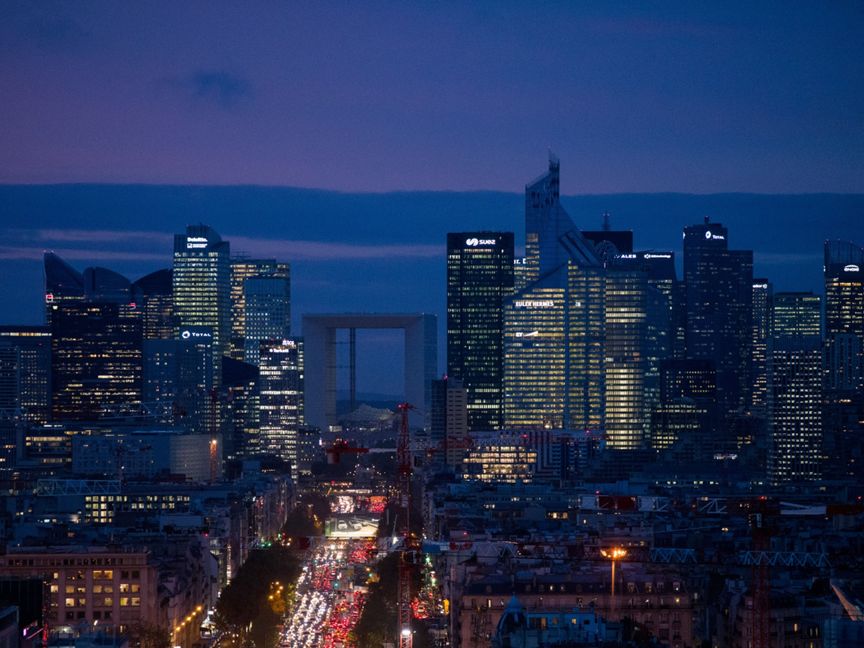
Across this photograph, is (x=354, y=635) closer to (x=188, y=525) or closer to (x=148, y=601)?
(x=148, y=601)

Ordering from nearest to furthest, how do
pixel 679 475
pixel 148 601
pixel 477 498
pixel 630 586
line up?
pixel 630 586 < pixel 148 601 < pixel 477 498 < pixel 679 475

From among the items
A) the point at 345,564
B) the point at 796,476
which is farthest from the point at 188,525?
the point at 796,476

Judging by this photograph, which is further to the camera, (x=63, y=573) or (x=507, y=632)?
(x=63, y=573)

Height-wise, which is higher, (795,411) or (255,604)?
(795,411)

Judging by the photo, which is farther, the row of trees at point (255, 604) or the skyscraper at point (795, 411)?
the skyscraper at point (795, 411)

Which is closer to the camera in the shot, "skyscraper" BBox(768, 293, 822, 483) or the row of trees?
the row of trees

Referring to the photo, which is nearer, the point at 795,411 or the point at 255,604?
the point at 255,604

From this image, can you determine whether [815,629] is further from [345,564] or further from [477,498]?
[477,498]

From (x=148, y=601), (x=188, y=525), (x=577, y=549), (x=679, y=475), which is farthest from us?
(x=679, y=475)
